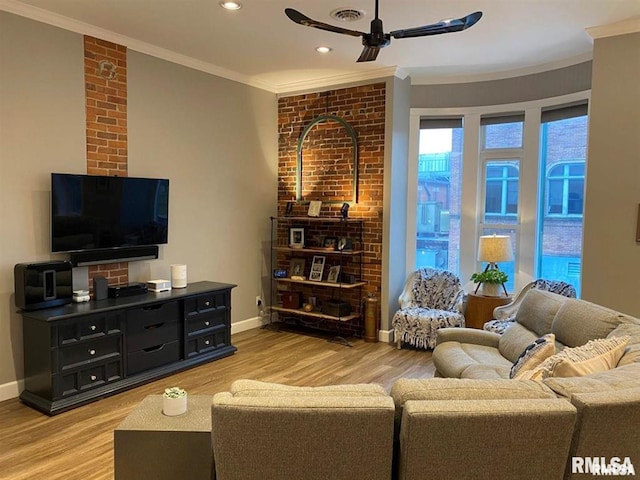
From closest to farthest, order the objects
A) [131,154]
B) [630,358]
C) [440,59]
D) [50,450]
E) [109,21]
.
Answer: [630,358]
[50,450]
[109,21]
[131,154]
[440,59]

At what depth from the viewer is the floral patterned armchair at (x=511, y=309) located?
4227 mm

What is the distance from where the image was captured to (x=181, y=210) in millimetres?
4848

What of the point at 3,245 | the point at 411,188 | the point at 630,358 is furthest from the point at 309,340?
the point at 630,358

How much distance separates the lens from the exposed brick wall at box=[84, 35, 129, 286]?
4.03 m

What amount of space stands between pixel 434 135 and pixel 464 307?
2.05 meters

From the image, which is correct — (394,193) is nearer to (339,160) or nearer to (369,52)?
(339,160)

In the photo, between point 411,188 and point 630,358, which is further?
point 411,188

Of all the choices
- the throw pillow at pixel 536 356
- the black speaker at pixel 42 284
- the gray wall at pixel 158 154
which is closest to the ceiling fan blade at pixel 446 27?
the throw pillow at pixel 536 356

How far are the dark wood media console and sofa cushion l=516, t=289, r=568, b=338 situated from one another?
8.89ft

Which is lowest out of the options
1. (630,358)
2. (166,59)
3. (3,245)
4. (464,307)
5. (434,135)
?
(464,307)

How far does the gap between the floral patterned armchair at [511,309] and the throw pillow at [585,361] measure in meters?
1.91

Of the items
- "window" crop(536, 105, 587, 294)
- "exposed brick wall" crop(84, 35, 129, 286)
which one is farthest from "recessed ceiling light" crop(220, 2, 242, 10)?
"window" crop(536, 105, 587, 294)

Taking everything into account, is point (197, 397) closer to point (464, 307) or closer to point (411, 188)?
point (464, 307)

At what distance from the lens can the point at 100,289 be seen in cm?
392
